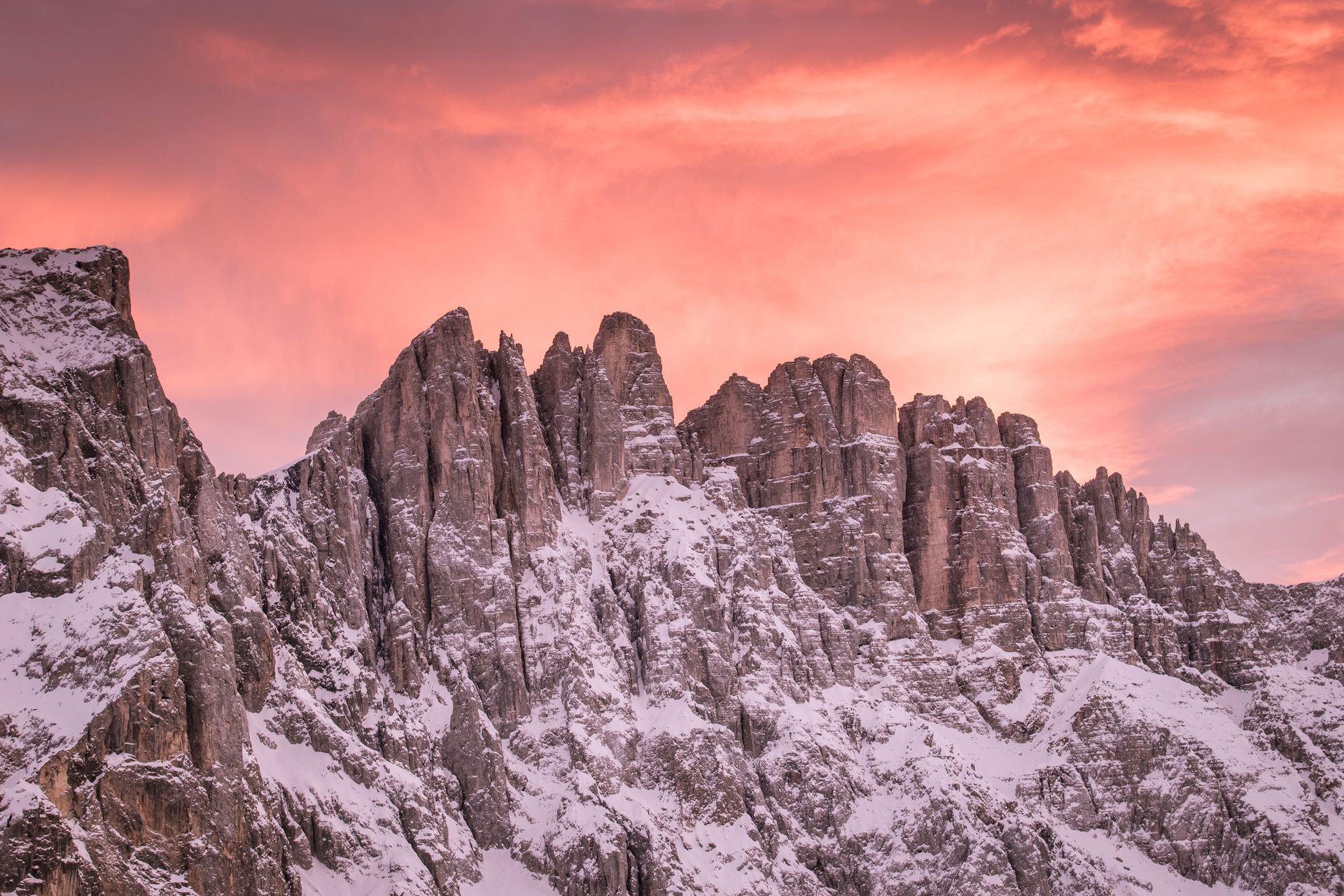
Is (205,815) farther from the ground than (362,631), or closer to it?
closer to it

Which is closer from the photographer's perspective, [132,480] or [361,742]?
[132,480]

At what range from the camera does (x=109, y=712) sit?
143750mm

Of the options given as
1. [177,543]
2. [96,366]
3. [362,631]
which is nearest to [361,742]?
[362,631]

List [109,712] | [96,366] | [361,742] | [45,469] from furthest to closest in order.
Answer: [361,742] → [96,366] → [45,469] → [109,712]

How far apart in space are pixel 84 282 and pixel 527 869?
72673 mm

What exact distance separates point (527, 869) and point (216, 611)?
4425cm

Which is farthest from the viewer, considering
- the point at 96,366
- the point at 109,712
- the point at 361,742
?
the point at 361,742

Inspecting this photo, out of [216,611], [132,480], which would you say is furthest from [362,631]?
[132,480]

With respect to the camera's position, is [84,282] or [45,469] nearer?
[45,469]

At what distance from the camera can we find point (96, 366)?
164375 mm

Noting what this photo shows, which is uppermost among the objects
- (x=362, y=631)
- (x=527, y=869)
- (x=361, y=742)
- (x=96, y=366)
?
(x=96, y=366)

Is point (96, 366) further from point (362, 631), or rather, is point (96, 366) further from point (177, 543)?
point (362, 631)

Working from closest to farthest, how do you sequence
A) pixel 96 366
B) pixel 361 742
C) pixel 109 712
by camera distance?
1. pixel 109 712
2. pixel 96 366
3. pixel 361 742

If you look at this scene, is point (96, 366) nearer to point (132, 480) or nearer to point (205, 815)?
point (132, 480)
